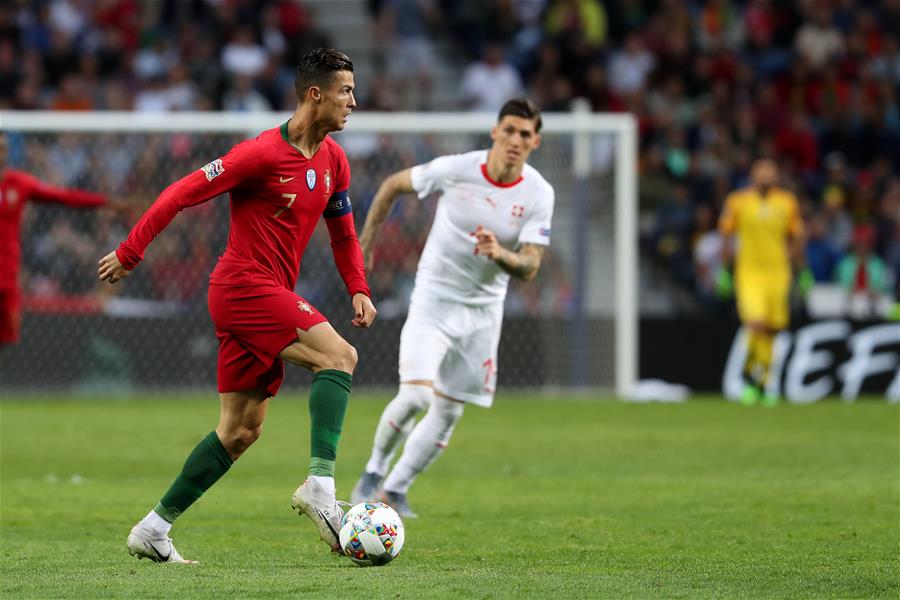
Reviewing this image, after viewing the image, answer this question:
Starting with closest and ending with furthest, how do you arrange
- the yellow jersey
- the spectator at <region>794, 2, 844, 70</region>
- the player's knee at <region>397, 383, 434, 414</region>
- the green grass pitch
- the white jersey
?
the green grass pitch
the player's knee at <region>397, 383, 434, 414</region>
the white jersey
the yellow jersey
the spectator at <region>794, 2, 844, 70</region>

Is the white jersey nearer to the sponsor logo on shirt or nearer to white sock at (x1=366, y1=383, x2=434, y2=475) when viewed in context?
white sock at (x1=366, y1=383, x2=434, y2=475)

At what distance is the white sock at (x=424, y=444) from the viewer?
8.76m

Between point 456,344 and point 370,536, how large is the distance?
255 cm

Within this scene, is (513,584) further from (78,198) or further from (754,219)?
(754,219)

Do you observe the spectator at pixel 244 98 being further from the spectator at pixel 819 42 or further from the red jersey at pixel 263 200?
the red jersey at pixel 263 200

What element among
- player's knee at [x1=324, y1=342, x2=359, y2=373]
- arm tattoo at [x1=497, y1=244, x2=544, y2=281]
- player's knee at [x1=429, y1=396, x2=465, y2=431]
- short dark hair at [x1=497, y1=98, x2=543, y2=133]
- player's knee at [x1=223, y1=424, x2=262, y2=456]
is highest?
short dark hair at [x1=497, y1=98, x2=543, y2=133]

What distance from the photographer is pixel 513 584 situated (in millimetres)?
6121

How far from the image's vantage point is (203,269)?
17.1m

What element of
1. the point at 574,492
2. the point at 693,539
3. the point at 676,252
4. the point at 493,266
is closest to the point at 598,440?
the point at 574,492

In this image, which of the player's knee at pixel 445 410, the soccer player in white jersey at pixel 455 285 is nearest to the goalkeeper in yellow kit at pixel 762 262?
the soccer player in white jersey at pixel 455 285

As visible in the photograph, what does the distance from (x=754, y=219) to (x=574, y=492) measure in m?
8.48

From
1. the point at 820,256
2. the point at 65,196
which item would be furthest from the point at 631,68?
the point at 65,196

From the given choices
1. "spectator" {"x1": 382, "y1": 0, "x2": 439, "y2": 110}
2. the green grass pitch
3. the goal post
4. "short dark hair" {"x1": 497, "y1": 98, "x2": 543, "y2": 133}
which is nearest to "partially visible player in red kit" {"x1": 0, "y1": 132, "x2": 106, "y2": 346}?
the green grass pitch

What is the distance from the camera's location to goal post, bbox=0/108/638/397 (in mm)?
17031
